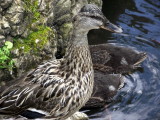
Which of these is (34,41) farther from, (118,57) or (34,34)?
(118,57)

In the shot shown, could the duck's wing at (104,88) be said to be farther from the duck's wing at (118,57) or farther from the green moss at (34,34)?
the green moss at (34,34)

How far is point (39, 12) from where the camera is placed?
5848 millimetres

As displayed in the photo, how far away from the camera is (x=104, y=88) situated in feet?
18.9

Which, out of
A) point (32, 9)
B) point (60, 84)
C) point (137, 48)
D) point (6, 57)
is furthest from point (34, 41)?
point (137, 48)

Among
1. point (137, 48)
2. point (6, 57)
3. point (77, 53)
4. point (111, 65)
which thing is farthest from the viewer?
point (137, 48)

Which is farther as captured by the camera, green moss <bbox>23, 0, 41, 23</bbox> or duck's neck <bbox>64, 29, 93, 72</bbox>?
green moss <bbox>23, 0, 41, 23</bbox>

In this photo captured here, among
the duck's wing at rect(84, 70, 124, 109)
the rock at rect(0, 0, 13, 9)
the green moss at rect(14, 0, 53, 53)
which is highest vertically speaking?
the rock at rect(0, 0, 13, 9)

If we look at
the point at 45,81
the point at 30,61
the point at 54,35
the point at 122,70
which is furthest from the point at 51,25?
the point at 45,81

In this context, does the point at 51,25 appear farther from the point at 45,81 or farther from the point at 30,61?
the point at 45,81

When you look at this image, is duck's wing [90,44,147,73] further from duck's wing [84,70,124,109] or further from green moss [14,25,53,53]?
green moss [14,25,53,53]

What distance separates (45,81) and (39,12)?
1.45m

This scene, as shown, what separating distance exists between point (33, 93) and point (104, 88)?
1.38 metres

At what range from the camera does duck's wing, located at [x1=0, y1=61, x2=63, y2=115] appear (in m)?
4.62

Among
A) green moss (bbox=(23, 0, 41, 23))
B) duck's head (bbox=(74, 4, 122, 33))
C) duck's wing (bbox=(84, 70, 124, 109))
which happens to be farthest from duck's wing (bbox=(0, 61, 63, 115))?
green moss (bbox=(23, 0, 41, 23))
